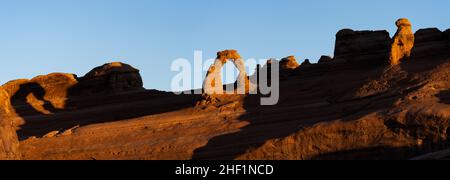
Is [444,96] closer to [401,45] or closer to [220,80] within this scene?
[401,45]

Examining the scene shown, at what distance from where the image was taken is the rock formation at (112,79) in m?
60.6

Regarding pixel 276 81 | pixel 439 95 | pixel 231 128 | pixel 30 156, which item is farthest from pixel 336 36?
pixel 30 156

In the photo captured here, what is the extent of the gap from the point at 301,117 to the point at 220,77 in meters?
9.15

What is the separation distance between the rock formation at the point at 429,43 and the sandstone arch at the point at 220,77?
33.8 ft

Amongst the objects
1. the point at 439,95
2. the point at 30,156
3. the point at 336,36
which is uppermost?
the point at 336,36

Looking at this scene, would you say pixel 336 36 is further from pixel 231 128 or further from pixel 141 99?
pixel 141 99

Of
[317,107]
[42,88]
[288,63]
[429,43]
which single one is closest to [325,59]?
[288,63]

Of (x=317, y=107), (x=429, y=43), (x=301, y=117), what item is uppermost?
(x=429, y=43)

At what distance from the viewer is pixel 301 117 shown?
132 ft

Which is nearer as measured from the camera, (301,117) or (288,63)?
(301,117)

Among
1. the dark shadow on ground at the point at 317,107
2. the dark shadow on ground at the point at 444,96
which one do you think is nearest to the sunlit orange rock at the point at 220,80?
the dark shadow on ground at the point at 317,107

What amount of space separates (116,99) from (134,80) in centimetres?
258
